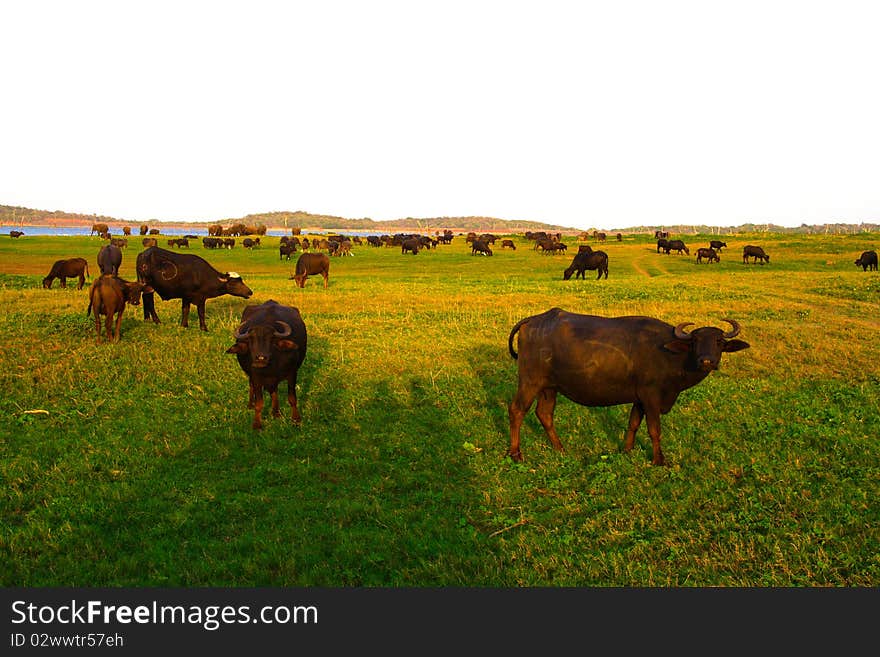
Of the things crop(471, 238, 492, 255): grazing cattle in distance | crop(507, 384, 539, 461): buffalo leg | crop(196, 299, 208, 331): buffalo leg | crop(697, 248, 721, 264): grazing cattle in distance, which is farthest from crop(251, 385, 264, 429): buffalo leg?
crop(471, 238, 492, 255): grazing cattle in distance

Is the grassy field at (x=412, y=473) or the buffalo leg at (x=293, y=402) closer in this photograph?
the grassy field at (x=412, y=473)

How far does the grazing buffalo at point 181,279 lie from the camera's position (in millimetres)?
14922

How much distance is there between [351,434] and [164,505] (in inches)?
116

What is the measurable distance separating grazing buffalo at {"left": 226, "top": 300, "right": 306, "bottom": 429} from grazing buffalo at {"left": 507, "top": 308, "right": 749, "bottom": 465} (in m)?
3.85

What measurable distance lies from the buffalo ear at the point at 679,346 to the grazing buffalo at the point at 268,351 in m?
5.64

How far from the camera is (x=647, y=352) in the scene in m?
7.36

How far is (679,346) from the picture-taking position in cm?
720

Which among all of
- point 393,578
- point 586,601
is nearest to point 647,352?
point 586,601

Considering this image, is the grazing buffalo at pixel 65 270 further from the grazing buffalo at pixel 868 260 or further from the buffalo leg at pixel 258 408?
the grazing buffalo at pixel 868 260

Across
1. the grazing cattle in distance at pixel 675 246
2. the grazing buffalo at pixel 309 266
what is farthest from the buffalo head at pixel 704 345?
the grazing cattle in distance at pixel 675 246

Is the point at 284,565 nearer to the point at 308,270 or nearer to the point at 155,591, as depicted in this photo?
the point at 155,591

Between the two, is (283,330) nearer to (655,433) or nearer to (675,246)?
(655,433)

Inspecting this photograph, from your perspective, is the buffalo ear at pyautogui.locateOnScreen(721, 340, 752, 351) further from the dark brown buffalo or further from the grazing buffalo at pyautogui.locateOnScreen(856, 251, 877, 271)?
the dark brown buffalo

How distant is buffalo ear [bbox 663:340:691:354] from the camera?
715cm
